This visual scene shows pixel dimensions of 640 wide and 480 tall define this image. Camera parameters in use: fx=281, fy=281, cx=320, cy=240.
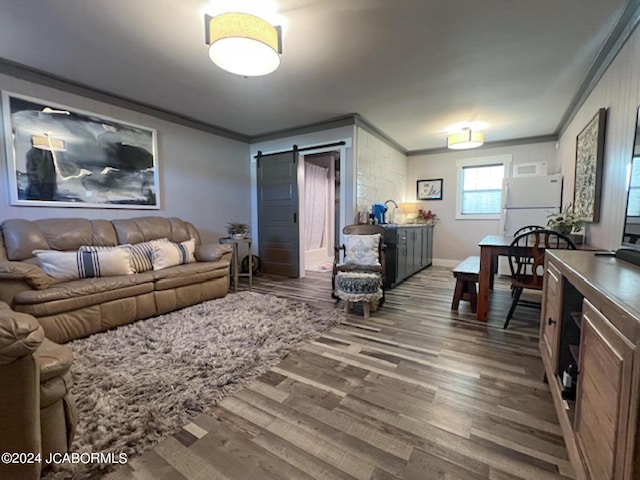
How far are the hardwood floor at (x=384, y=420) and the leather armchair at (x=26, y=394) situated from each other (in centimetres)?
32

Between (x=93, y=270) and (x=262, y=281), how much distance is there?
7.42 ft

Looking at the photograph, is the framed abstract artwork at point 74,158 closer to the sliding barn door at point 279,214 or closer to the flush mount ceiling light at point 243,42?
the sliding barn door at point 279,214

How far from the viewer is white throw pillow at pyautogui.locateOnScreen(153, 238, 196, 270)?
3094 mm

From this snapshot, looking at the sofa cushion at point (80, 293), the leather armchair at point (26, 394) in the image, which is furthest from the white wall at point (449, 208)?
the leather armchair at point (26, 394)

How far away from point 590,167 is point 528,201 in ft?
6.04

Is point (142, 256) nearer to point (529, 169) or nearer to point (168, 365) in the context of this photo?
point (168, 365)

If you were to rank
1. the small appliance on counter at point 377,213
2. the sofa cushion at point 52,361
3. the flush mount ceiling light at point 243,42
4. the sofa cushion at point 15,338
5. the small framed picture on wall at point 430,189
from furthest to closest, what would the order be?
the small framed picture on wall at point 430,189
the small appliance on counter at point 377,213
the flush mount ceiling light at point 243,42
the sofa cushion at point 52,361
the sofa cushion at point 15,338

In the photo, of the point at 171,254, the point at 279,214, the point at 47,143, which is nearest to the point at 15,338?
the point at 171,254

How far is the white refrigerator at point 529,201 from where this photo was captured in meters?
4.15

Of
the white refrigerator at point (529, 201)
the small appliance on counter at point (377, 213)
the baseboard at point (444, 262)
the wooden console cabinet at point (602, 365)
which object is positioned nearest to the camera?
the wooden console cabinet at point (602, 365)

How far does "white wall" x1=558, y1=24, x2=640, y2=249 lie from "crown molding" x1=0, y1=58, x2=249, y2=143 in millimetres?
4541

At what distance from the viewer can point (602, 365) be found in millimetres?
844

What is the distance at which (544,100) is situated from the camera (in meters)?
3.38

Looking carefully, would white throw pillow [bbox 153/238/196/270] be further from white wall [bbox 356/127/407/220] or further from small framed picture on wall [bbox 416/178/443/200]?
small framed picture on wall [bbox 416/178/443/200]
